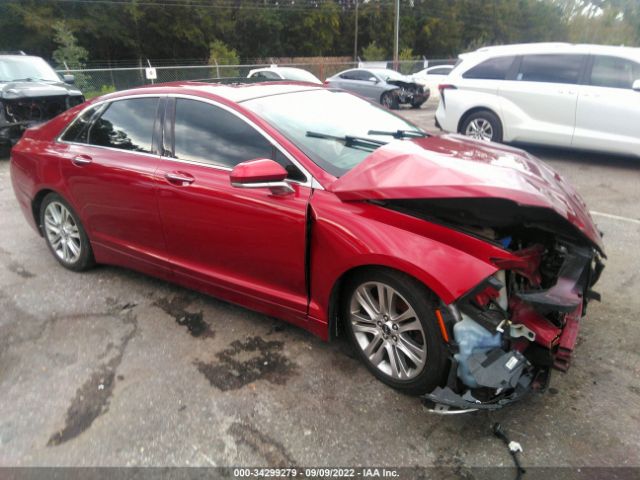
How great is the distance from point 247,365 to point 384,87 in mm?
14145

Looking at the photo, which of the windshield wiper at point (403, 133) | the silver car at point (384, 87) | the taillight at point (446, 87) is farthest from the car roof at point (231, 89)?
the silver car at point (384, 87)

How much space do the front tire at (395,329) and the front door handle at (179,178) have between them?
4.08 feet

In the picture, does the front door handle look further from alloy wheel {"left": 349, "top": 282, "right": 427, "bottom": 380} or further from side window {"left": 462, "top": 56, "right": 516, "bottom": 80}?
side window {"left": 462, "top": 56, "right": 516, "bottom": 80}

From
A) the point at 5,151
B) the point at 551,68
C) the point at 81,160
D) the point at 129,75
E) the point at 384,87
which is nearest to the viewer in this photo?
the point at 81,160

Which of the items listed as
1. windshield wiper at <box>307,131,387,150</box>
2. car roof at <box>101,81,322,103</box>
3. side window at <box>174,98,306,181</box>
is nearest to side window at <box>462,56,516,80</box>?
car roof at <box>101,81,322,103</box>

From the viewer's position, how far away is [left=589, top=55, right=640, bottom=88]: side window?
700 cm

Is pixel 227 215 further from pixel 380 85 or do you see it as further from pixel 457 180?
pixel 380 85

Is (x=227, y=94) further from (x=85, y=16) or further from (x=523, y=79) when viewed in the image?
(x=85, y=16)

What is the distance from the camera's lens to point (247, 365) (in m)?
2.97

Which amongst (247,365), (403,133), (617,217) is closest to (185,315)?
(247,365)

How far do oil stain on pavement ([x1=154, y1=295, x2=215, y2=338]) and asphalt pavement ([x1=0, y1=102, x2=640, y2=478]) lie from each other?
0.01 metres

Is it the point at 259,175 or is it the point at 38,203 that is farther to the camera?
the point at 38,203

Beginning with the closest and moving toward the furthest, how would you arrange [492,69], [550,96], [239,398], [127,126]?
1. [239,398]
2. [127,126]
3. [550,96]
4. [492,69]

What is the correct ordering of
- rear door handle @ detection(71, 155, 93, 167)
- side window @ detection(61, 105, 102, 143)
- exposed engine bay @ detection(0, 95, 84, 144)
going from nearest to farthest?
rear door handle @ detection(71, 155, 93, 167)
side window @ detection(61, 105, 102, 143)
exposed engine bay @ detection(0, 95, 84, 144)
